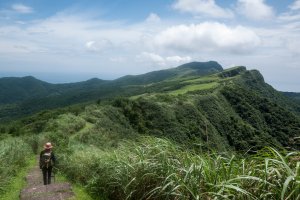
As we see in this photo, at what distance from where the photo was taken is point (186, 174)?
23.6 feet

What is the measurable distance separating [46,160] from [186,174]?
8391 millimetres

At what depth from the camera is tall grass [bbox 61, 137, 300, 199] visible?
6133 mm

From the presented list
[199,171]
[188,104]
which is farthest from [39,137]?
[188,104]

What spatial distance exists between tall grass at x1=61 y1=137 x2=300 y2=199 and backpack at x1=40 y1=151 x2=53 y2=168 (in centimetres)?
171

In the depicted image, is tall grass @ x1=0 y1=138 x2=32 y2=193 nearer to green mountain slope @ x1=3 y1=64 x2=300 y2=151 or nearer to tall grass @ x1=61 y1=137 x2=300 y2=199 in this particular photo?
tall grass @ x1=61 y1=137 x2=300 y2=199

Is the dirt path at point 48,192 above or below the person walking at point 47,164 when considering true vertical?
below

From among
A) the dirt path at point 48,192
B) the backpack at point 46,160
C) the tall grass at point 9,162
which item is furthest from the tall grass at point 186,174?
the tall grass at point 9,162

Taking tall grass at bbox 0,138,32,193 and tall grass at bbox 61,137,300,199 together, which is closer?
tall grass at bbox 61,137,300,199

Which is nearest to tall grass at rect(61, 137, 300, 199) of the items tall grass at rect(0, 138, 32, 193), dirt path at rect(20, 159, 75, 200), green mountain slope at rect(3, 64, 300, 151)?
dirt path at rect(20, 159, 75, 200)

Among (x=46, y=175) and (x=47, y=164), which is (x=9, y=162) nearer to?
(x=46, y=175)

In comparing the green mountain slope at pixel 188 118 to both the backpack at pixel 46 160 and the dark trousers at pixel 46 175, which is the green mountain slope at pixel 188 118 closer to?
the backpack at pixel 46 160

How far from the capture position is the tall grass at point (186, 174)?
6133 mm

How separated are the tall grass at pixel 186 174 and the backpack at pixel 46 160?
171 centimetres

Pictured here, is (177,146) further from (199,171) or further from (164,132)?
(164,132)
